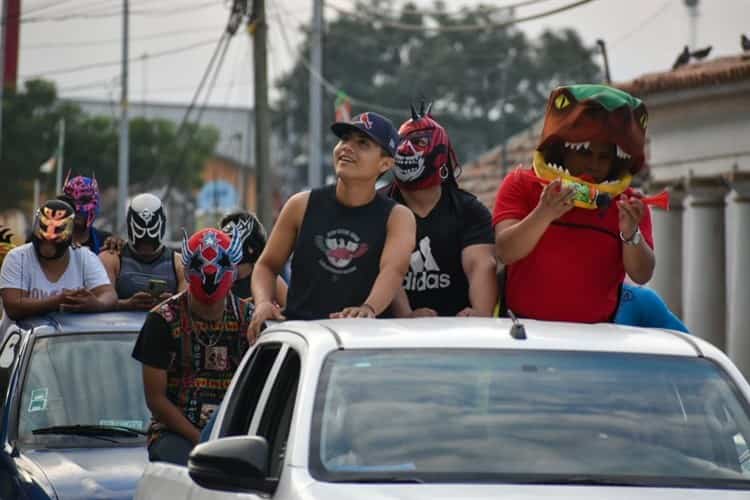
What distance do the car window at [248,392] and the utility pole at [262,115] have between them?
19848mm

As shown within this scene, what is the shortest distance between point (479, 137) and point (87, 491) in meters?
78.3

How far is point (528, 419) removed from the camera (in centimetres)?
591

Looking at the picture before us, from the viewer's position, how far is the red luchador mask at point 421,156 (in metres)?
8.62

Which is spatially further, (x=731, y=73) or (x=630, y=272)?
(x=731, y=73)

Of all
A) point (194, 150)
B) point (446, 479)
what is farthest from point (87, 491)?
point (194, 150)

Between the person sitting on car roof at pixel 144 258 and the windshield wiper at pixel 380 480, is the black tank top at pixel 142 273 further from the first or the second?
the windshield wiper at pixel 380 480

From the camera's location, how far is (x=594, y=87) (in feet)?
26.5

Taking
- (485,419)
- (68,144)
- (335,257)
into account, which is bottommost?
(485,419)

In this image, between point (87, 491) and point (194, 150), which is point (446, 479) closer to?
point (87, 491)

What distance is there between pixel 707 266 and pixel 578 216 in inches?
795

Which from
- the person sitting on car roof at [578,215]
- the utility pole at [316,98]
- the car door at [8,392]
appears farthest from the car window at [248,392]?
the utility pole at [316,98]

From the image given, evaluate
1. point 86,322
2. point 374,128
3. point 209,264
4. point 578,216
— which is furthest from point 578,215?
point 86,322

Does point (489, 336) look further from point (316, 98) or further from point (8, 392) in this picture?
point (316, 98)

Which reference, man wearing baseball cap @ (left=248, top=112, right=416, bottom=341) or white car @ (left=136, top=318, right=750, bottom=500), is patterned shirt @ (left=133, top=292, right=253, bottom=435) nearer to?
man wearing baseball cap @ (left=248, top=112, right=416, bottom=341)
